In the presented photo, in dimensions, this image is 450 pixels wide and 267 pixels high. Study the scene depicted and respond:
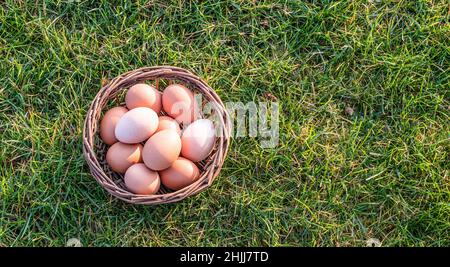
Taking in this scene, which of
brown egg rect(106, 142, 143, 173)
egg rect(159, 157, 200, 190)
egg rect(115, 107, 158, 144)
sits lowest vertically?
egg rect(159, 157, 200, 190)

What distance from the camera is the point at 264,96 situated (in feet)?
7.09

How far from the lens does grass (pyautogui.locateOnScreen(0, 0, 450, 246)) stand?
2023mm

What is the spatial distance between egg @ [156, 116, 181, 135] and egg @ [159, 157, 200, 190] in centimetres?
12

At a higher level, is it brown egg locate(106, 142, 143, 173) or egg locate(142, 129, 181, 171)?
egg locate(142, 129, 181, 171)

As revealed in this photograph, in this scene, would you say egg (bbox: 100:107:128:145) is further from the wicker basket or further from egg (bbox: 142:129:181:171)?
egg (bbox: 142:129:181:171)

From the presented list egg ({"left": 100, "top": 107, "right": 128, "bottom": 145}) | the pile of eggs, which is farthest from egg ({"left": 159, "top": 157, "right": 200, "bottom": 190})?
egg ({"left": 100, "top": 107, "right": 128, "bottom": 145})

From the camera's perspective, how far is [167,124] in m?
1.92

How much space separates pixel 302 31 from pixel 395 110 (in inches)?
21.5

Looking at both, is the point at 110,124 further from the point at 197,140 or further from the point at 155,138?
the point at 197,140

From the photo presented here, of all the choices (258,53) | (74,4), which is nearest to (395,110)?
(258,53)

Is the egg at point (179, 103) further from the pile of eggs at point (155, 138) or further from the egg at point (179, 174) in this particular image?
the egg at point (179, 174)

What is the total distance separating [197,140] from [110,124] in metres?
0.35

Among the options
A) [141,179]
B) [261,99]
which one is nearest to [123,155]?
[141,179]

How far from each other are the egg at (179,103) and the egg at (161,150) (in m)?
0.14
